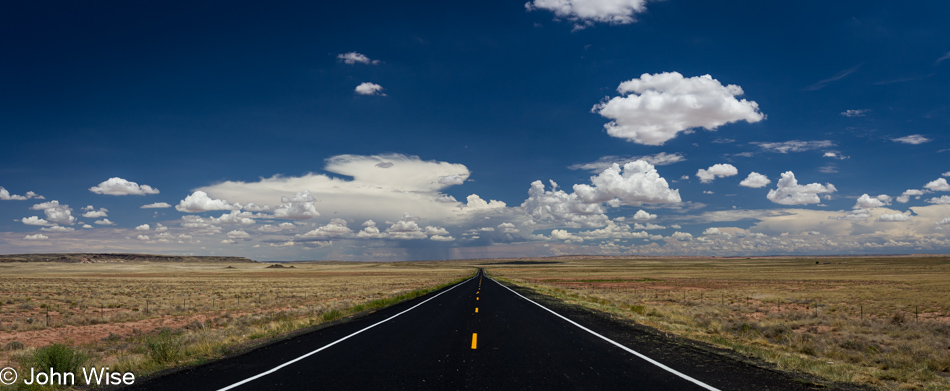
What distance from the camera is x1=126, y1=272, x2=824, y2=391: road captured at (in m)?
7.16

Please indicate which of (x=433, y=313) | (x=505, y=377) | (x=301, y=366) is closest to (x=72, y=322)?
(x=433, y=313)

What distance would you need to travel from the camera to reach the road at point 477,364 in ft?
23.5

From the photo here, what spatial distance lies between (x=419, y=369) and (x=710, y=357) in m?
6.07

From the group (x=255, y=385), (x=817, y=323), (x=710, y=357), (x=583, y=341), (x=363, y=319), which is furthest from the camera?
(x=817, y=323)

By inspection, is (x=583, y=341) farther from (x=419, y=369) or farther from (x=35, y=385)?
(x=35, y=385)

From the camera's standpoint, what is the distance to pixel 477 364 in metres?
8.64

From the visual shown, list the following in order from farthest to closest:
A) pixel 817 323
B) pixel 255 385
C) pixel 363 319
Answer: pixel 817 323, pixel 363 319, pixel 255 385

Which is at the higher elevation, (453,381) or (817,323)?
(453,381)

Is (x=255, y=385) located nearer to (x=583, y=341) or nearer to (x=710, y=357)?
(x=583, y=341)

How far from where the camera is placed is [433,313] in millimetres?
18875

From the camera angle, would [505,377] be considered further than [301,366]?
No

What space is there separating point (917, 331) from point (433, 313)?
57.4 ft

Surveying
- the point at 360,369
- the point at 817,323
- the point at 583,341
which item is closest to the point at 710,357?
the point at 583,341

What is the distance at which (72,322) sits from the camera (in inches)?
819
